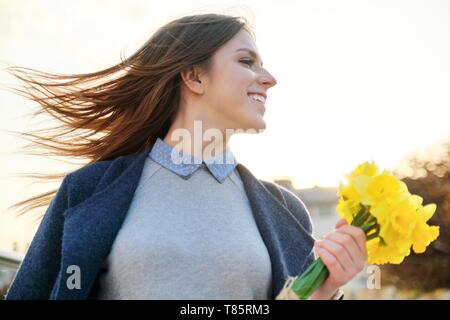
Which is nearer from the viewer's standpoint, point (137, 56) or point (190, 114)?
point (190, 114)

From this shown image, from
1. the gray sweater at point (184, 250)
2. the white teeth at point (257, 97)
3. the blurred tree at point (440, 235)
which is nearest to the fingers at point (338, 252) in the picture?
the gray sweater at point (184, 250)

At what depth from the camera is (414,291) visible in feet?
86.7

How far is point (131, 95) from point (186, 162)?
67 centimetres

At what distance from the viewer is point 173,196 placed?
3.56 m

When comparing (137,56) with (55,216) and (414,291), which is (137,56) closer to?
(55,216)

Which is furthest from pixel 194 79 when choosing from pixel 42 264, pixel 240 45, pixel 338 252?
pixel 338 252

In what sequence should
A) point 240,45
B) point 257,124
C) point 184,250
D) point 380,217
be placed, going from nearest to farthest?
point 380,217, point 184,250, point 257,124, point 240,45

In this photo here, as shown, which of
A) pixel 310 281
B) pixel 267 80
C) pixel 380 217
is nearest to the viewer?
pixel 380 217

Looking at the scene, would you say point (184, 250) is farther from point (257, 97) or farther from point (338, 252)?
point (257, 97)

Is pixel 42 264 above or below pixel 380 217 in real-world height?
below

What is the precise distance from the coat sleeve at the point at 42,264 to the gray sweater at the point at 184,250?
0.84 ft

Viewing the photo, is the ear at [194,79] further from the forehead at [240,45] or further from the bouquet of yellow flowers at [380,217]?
the bouquet of yellow flowers at [380,217]
